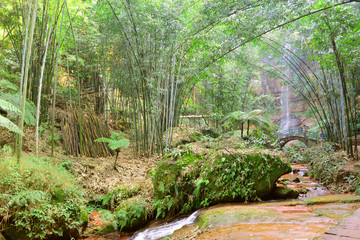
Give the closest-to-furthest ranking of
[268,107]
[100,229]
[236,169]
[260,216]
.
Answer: [260,216], [100,229], [236,169], [268,107]

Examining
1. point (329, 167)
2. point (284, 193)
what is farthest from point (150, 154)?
point (329, 167)

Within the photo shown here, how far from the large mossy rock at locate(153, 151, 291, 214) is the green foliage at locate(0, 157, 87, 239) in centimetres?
121

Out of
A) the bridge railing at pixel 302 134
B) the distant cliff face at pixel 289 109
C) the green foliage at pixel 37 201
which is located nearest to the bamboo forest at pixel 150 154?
the green foliage at pixel 37 201

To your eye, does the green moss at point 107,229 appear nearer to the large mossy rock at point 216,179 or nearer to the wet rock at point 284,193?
the large mossy rock at point 216,179

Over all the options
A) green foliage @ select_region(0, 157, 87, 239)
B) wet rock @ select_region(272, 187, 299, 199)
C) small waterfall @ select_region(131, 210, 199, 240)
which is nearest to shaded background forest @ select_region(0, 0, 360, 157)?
green foliage @ select_region(0, 157, 87, 239)

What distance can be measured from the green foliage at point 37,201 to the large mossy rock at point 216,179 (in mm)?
1213

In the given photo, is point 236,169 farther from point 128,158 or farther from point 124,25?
point 124,25

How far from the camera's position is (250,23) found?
188 inches

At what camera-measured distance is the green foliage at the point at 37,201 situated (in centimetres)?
248

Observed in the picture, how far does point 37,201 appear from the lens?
8.74ft

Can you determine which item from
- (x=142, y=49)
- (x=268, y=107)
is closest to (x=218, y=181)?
(x=142, y=49)

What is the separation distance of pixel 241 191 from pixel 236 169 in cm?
33

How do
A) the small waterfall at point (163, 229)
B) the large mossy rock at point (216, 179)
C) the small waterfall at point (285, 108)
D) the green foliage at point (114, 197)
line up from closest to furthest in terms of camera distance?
the small waterfall at point (163, 229) → the large mossy rock at point (216, 179) → the green foliage at point (114, 197) → the small waterfall at point (285, 108)

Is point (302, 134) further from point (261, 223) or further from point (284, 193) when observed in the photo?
Answer: point (261, 223)
